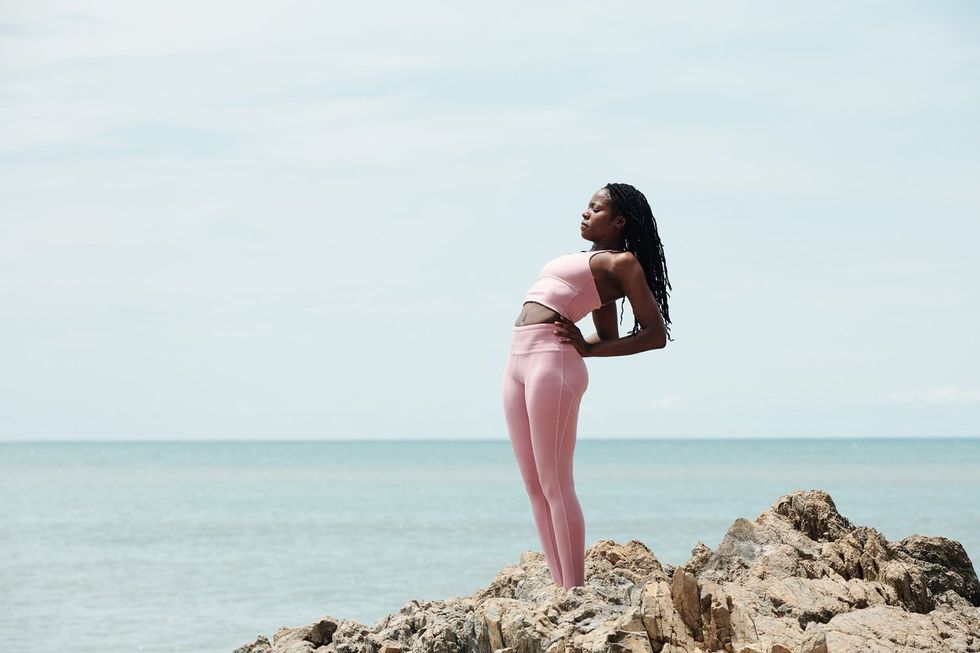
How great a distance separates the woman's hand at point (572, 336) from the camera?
6.12 metres

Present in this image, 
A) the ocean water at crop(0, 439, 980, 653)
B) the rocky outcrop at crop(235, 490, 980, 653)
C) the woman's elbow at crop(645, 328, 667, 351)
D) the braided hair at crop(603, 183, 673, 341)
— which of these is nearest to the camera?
the rocky outcrop at crop(235, 490, 980, 653)

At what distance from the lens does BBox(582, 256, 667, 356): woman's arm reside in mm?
6078

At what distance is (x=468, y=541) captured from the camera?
24062mm

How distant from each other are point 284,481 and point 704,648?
4374 centimetres

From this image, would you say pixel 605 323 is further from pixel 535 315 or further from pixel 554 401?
pixel 554 401

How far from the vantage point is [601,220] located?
6316mm

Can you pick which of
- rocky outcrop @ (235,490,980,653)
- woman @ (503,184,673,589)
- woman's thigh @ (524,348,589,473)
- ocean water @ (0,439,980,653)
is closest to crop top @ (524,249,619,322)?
woman @ (503,184,673,589)

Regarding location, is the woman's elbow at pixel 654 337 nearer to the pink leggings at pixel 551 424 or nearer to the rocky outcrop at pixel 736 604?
the pink leggings at pixel 551 424

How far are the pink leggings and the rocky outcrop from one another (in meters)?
0.23

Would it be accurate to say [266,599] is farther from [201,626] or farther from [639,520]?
[639,520]

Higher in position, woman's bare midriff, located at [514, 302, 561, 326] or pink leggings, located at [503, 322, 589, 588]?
woman's bare midriff, located at [514, 302, 561, 326]

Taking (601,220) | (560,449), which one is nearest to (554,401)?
(560,449)

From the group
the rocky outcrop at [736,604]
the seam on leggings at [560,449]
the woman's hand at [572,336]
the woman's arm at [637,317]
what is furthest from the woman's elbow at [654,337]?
the rocky outcrop at [736,604]

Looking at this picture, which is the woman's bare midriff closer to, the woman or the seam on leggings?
the woman
